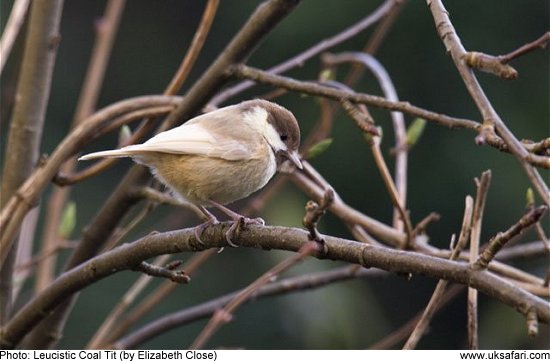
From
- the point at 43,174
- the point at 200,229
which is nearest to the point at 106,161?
the point at 43,174

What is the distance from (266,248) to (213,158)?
68 centimetres

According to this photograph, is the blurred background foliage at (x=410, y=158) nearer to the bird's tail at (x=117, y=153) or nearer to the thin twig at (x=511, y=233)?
the bird's tail at (x=117, y=153)

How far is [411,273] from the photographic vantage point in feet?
4.40

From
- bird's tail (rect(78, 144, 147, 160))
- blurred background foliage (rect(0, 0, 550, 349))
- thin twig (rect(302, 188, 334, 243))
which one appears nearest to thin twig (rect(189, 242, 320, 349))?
thin twig (rect(302, 188, 334, 243))

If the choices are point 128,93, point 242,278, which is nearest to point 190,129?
point 242,278

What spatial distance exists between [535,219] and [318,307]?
3.92m

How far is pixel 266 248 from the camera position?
1.55 metres

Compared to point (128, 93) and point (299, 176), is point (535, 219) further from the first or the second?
point (128, 93)

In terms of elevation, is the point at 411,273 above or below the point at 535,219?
below

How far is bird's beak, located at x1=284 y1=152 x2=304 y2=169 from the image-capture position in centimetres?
218

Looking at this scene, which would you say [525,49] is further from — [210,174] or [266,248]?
[210,174]

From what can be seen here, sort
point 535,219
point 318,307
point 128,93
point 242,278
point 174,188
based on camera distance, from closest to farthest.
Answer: point 535,219 < point 174,188 < point 318,307 < point 242,278 < point 128,93

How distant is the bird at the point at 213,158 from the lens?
7.09 feet
